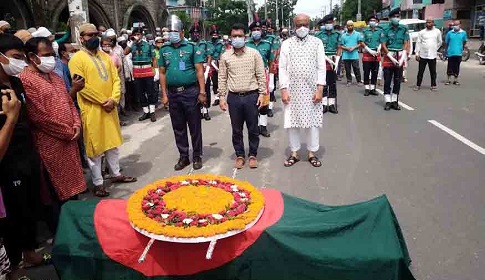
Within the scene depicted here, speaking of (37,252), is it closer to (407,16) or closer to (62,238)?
(62,238)

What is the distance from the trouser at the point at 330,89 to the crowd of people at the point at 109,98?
0.02m

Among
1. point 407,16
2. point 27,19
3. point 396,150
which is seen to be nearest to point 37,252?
point 396,150

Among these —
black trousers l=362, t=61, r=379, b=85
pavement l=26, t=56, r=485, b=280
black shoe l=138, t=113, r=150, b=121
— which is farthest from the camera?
black trousers l=362, t=61, r=379, b=85

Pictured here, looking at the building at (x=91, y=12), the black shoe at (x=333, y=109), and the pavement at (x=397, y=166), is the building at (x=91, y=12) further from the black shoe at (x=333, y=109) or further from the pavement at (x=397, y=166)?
the black shoe at (x=333, y=109)

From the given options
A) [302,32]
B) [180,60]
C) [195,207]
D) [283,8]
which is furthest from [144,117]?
[283,8]

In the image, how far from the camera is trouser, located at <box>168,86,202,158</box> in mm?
5473

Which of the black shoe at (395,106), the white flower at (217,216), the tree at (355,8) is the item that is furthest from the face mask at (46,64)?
the tree at (355,8)

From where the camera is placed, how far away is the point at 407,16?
45.3m

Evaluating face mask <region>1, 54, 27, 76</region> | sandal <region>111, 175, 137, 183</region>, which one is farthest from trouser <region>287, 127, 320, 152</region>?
face mask <region>1, 54, 27, 76</region>

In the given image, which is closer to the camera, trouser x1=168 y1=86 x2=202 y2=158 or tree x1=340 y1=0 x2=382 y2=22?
trouser x1=168 y1=86 x2=202 y2=158

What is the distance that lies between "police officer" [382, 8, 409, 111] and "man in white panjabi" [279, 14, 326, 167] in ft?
12.2

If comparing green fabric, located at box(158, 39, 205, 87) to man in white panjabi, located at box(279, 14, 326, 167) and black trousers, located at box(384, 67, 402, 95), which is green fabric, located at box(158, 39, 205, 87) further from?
black trousers, located at box(384, 67, 402, 95)

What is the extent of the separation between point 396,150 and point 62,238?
15.3ft

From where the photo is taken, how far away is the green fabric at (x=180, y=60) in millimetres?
5418
